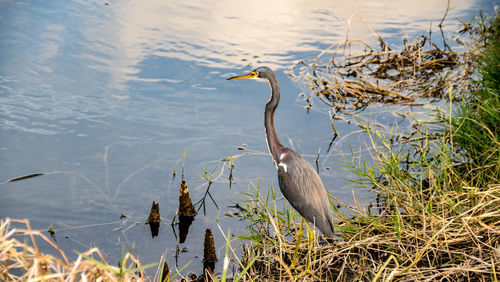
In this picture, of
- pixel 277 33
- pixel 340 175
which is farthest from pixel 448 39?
pixel 340 175

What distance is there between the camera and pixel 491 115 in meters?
4.93

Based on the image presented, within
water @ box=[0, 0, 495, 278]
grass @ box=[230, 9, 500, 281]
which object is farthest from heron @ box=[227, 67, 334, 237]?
water @ box=[0, 0, 495, 278]

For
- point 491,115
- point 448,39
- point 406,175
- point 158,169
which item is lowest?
point 158,169

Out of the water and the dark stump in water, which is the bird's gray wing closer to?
the water

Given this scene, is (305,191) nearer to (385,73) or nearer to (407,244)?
(407,244)

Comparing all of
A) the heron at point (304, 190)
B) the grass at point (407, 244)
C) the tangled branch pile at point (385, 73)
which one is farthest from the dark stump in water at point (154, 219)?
the tangled branch pile at point (385, 73)

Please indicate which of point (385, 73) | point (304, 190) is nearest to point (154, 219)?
point (304, 190)

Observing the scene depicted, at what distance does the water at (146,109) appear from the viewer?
16.8 feet

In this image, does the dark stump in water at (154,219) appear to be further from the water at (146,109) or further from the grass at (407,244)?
the grass at (407,244)

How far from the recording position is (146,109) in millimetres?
7191

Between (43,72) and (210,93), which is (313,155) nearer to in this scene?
(210,93)

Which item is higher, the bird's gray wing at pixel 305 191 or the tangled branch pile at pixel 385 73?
the tangled branch pile at pixel 385 73

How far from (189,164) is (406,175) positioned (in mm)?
2370

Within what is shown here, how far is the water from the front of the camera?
5.11m
